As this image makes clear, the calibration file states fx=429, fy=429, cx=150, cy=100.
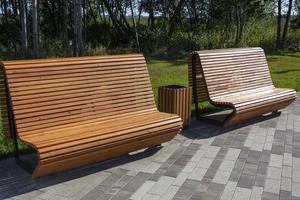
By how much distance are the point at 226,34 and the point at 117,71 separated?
47.7ft

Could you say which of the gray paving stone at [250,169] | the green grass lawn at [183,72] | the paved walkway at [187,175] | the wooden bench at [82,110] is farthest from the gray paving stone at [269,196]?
the green grass lawn at [183,72]

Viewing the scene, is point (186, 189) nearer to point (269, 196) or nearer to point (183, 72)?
point (269, 196)

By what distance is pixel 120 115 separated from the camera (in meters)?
5.37

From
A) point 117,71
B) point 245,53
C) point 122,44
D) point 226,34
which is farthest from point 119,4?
point 117,71

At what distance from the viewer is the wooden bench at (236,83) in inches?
257

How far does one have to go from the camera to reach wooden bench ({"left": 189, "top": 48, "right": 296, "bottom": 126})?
21.4 feet

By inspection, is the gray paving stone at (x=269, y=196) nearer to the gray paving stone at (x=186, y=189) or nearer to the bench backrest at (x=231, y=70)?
the gray paving stone at (x=186, y=189)

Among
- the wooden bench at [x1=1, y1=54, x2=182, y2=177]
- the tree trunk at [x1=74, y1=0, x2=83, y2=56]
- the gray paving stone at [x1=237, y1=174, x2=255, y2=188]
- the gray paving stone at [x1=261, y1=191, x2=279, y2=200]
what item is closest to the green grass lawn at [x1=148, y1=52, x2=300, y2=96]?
the tree trunk at [x1=74, y1=0, x2=83, y2=56]

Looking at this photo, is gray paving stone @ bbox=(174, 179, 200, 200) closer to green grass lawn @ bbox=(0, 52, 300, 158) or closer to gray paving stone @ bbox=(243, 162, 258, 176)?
gray paving stone @ bbox=(243, 162, 258, 176)

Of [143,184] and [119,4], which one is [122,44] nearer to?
[119,4]

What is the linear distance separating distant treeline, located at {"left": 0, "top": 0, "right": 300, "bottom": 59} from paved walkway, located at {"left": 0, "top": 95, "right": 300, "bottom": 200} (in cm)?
937

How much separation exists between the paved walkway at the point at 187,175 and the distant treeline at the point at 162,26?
9370mm

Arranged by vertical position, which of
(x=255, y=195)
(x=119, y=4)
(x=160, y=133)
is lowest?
(x=255, y=195)

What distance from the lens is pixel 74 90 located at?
494 cm
